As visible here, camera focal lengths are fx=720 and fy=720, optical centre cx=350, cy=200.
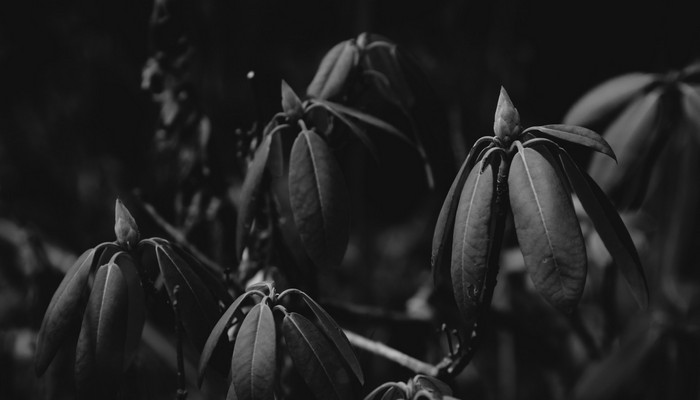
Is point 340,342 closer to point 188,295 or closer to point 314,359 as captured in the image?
point 314,359

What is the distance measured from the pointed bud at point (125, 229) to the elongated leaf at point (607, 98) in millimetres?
841

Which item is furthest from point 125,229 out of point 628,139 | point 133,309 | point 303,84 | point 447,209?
point 303,84

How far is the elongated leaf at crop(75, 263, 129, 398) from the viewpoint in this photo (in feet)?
2.32

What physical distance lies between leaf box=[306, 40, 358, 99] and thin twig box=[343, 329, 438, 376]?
35 centimetres

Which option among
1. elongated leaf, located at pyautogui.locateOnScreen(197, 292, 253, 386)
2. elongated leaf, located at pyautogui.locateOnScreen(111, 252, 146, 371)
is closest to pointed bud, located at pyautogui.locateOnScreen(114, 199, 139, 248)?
elongated leaf, located at pyautogui.locateOnScreen(111, 252, 146, 371)

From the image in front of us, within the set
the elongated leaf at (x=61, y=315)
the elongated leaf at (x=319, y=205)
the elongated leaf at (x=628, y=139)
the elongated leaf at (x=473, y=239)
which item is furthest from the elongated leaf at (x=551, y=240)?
the elongated leaf at (x=628, y=139)

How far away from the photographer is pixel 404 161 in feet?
9.41

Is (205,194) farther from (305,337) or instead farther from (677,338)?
(677,338)

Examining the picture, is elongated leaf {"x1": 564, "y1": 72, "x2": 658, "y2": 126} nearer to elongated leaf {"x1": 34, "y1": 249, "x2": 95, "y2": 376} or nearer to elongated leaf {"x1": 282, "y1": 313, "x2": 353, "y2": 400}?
elongated leaf {"x1": 282, "y1": 313, "x2": 353, "y2": 400}

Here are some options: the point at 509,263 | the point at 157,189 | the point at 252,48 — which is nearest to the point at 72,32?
the point at 252,48

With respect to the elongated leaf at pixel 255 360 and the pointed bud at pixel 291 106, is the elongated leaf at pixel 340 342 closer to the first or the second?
the elongated leaf at pixel 255 360

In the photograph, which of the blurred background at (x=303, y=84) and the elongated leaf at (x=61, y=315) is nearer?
the elongated leaf at (x=61, y=315)

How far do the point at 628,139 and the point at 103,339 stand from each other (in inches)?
36.4

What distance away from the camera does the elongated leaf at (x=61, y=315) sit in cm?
73
